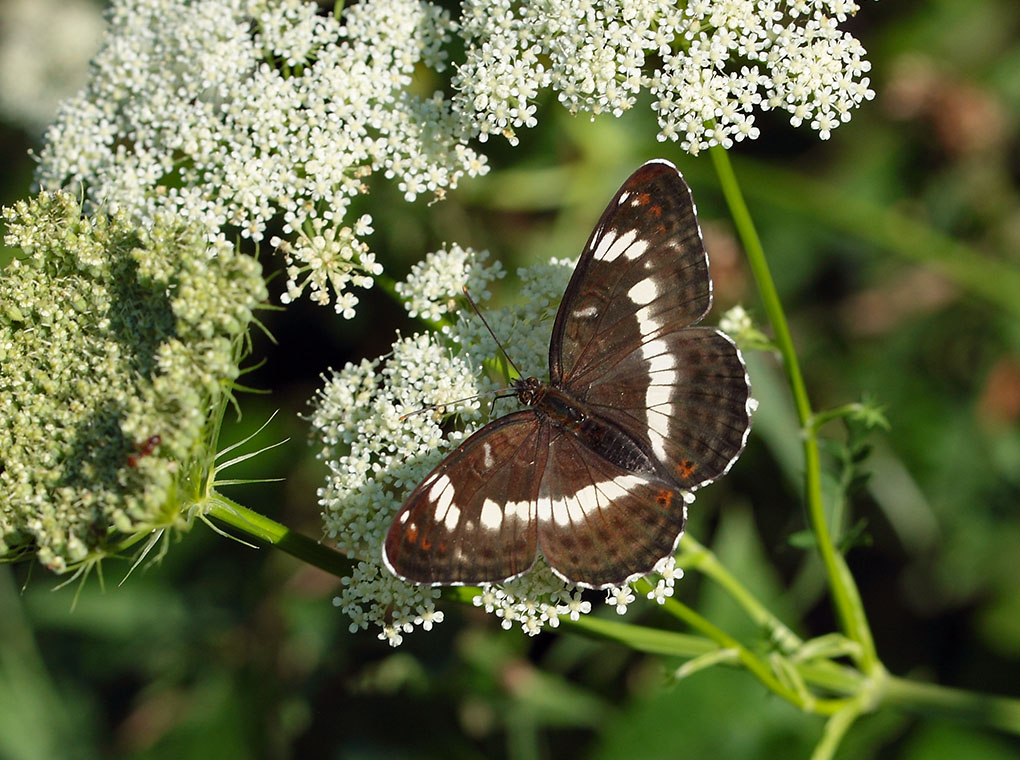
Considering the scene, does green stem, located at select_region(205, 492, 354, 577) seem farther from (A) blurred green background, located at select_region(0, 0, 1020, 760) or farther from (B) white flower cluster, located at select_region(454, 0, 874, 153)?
(B) white flower cluster, located at select_region(454, 0, 874, 153)

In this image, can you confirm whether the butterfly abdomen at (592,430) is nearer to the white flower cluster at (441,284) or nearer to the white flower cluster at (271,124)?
the white flower cluster at (441,284)

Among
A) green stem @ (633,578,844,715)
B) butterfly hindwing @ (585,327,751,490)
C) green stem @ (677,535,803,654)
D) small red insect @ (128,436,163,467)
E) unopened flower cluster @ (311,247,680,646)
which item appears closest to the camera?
small red insect @ (128,436,163,467)

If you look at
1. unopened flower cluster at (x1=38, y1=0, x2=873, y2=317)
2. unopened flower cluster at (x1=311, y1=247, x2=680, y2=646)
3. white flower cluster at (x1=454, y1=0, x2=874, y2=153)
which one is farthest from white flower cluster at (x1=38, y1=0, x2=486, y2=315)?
white flower cluster at (x1=454, y1=0, x2=874, y2=153)

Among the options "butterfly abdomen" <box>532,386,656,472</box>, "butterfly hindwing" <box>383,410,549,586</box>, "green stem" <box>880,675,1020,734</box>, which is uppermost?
"butterfly abdomen" <box>532,386,656,472</box>

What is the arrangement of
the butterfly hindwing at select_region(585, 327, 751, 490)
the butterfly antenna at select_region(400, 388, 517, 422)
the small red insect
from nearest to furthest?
the small red insect, the butterfly hindwing at select_region(585, 327, 751, 490), the butterfly antenna at select_region(400, 388, 517, 422)

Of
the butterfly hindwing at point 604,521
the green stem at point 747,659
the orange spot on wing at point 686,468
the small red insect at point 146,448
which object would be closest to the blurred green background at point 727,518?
the green stem at point 747,659

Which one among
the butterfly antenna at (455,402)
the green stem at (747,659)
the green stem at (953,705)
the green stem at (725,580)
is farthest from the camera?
the green stem at (953,705)
